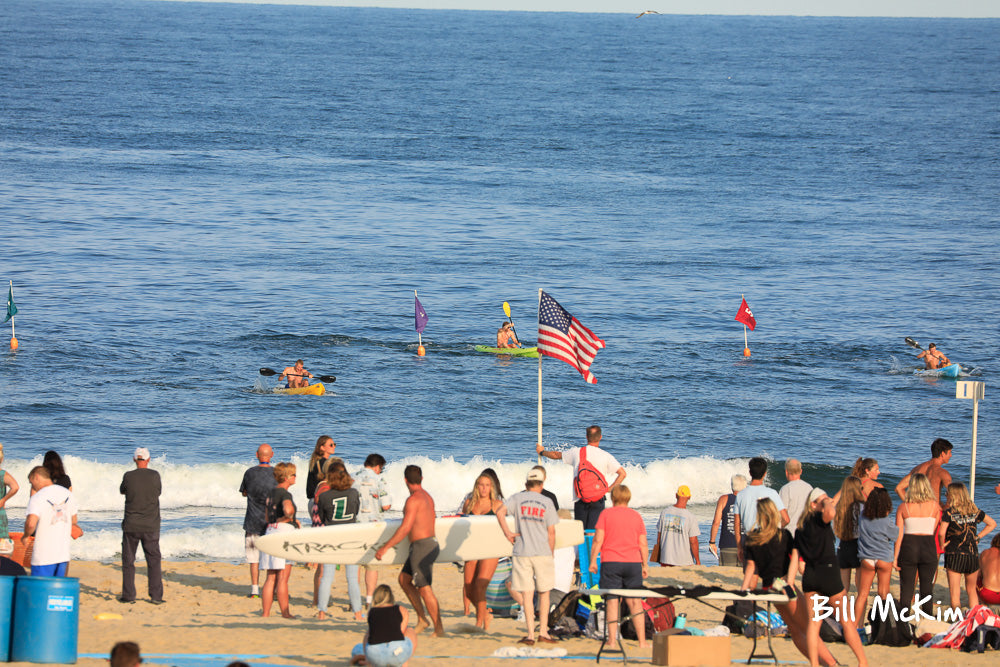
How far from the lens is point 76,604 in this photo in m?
8.55

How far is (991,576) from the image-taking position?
1017cm

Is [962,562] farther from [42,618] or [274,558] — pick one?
[42,618]

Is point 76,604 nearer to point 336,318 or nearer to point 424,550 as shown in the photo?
point 424,550

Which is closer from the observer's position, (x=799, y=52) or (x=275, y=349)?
(x=275, y=349)

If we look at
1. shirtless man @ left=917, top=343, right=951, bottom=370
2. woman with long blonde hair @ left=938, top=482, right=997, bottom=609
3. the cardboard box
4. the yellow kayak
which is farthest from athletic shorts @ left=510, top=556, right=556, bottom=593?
shirtless man @ left=917, top=343, right=951, bottom=370

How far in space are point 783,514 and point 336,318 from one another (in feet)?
97.6

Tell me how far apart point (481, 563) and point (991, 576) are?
15.4 ft

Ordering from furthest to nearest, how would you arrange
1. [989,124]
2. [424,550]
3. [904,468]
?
1. [989,124]
2. [904,468]
3. [424,550]

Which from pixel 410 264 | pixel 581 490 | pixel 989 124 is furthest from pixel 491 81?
pixel 581 490

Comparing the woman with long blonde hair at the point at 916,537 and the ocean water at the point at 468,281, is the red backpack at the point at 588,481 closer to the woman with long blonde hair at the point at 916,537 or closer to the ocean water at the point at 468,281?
the woman with long blonde hair at the point at 916,537

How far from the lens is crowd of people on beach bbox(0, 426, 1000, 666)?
8.59 metres

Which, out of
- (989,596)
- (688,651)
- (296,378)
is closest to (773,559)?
(688,651)

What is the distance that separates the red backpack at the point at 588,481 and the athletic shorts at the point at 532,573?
2020mm

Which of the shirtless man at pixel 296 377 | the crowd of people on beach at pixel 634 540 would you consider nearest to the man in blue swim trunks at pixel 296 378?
the shirtless man at pixel 296 377
